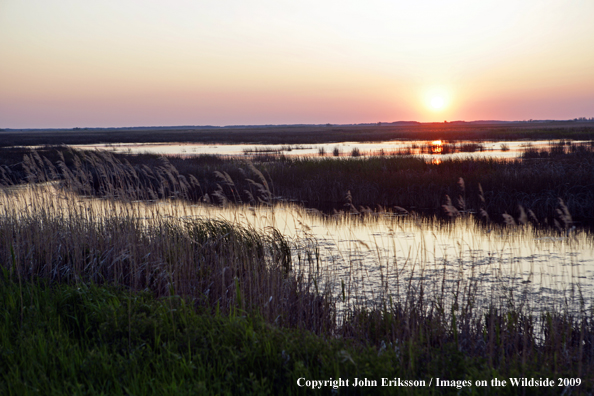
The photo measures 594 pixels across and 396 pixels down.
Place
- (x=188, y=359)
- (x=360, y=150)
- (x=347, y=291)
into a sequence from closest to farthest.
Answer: (x=188, y=359) < (x=347, y=291) < (x=360, y=150)

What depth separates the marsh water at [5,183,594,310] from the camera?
273 inches

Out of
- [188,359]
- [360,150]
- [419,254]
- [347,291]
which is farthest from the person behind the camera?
[360,150]

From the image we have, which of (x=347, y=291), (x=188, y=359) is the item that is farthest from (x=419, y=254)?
(x=188, y=359)

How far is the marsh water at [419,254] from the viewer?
6.93 metres

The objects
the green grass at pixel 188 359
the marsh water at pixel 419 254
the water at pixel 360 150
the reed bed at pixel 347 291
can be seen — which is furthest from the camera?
the water at pixel 360 150

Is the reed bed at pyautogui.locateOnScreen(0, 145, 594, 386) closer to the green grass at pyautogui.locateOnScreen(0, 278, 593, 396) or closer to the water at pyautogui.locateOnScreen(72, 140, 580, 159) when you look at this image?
the green grass at pyautogui.locateOnScreen(0, 278, 593, 396)

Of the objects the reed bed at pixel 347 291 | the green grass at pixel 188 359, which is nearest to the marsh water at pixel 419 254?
the reed bed at pixel 347 291

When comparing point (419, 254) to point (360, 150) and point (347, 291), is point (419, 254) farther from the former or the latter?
point (360, 150)

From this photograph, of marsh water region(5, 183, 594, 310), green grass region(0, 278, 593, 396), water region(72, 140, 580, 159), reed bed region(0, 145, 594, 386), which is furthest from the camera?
water region(72, 140, 580, 159)

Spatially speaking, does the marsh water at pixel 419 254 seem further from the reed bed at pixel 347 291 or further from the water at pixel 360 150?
the water at pixel 360 150

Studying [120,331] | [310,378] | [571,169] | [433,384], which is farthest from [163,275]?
[571,169]

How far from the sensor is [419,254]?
10578mm

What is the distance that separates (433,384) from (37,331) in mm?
3664

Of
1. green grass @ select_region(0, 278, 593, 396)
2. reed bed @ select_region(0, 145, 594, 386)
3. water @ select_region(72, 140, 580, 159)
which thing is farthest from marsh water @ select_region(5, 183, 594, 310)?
water @ select_region(72, 140, 580, 159)
